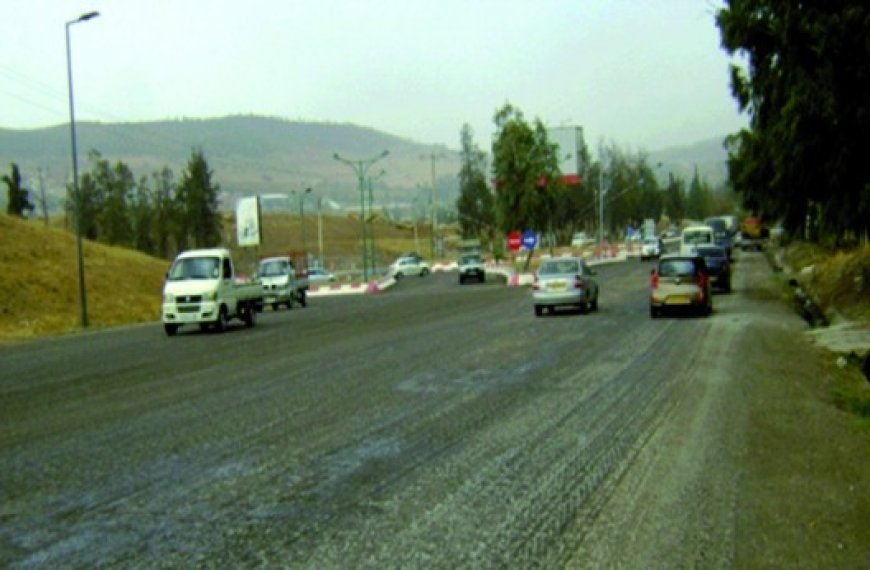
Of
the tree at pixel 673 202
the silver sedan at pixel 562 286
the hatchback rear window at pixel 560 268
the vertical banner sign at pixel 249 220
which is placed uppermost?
the tree at pixel 673 202

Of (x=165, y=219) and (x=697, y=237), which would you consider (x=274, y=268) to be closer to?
(x=697, y=237)

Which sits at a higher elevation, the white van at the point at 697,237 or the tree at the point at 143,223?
the tree at the point at 143,223

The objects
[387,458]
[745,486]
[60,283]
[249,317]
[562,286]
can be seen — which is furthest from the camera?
[60,283]

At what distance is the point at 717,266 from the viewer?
43.9 m

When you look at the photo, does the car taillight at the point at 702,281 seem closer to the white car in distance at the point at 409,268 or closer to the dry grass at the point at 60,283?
the dry grass at the point at 60,283

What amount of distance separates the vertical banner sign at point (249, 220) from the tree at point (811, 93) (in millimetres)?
47538

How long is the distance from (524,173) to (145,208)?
40542mm

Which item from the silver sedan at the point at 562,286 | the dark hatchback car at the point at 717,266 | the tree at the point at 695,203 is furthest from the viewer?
the tree at the point at 695,203

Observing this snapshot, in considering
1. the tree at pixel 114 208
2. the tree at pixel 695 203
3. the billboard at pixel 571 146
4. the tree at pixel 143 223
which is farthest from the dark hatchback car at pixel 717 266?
the tree at pixel 695 203

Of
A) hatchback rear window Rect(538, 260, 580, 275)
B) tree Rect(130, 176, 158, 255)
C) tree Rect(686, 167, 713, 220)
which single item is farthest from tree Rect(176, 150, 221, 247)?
tree Rect(686, 167, 713, 220)

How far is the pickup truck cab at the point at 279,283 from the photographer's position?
50.0 metres

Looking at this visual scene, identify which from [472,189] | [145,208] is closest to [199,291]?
[145,208]

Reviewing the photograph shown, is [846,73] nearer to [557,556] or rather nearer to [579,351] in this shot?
[579,351]

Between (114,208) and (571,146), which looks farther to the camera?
(571,146)
